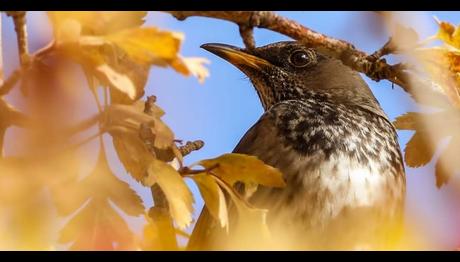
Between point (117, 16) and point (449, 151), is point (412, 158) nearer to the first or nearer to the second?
point (449, 151)

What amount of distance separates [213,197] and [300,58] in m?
2.16

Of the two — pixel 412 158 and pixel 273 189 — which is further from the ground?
pixel 412 158

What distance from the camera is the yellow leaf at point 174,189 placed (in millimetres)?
1393

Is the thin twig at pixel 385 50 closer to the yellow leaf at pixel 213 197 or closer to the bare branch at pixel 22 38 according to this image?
the yellow leaf at pixel 213 197

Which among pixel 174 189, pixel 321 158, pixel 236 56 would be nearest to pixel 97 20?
pixel 174 189

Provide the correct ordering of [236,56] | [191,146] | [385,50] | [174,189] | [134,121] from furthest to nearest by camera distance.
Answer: [236,56]
[191,146]
[385,50]
[174,189]
[134,121]

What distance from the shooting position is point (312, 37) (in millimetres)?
1691

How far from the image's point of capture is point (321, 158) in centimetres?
264

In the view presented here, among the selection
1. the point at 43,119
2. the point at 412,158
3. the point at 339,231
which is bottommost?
the point at 339,231

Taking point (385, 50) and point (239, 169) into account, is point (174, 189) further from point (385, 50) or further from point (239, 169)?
point (385, 50)

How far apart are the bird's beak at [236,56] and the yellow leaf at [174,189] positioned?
144cm

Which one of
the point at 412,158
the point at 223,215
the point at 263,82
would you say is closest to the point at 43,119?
the point at 223,215
